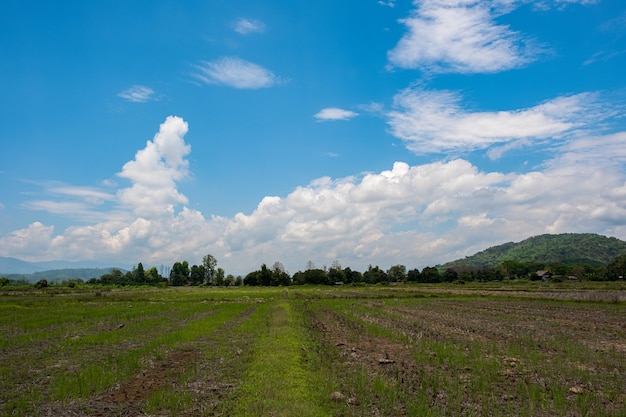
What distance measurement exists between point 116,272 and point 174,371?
501ft

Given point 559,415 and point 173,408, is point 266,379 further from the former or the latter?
point 559,415

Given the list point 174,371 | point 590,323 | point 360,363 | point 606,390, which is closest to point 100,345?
point 174,371

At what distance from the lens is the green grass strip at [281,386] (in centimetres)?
819

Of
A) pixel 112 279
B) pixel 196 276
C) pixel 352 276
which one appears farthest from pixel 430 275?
pixel 112 279

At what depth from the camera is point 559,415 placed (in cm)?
803

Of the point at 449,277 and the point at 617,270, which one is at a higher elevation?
the point at 617,270

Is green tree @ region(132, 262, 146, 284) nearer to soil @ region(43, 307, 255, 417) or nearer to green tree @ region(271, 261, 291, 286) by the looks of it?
green tree @ region(271, 261, 291, 286)

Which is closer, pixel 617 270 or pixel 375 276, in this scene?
pixel 617 270

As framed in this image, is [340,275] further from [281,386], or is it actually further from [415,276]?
[281,386]

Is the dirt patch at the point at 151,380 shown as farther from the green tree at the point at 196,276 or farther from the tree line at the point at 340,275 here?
the green tree at the point at 196,276

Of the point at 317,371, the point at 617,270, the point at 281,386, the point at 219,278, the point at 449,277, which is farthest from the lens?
the point at 219,278

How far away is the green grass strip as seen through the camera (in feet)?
26.9

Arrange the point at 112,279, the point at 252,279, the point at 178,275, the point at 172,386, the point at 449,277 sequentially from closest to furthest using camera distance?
the point at 172,386 → the point at 449,277 → the point at 252,279 → the point at 112,279 → the point at 178,275

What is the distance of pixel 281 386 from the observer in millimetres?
9773
